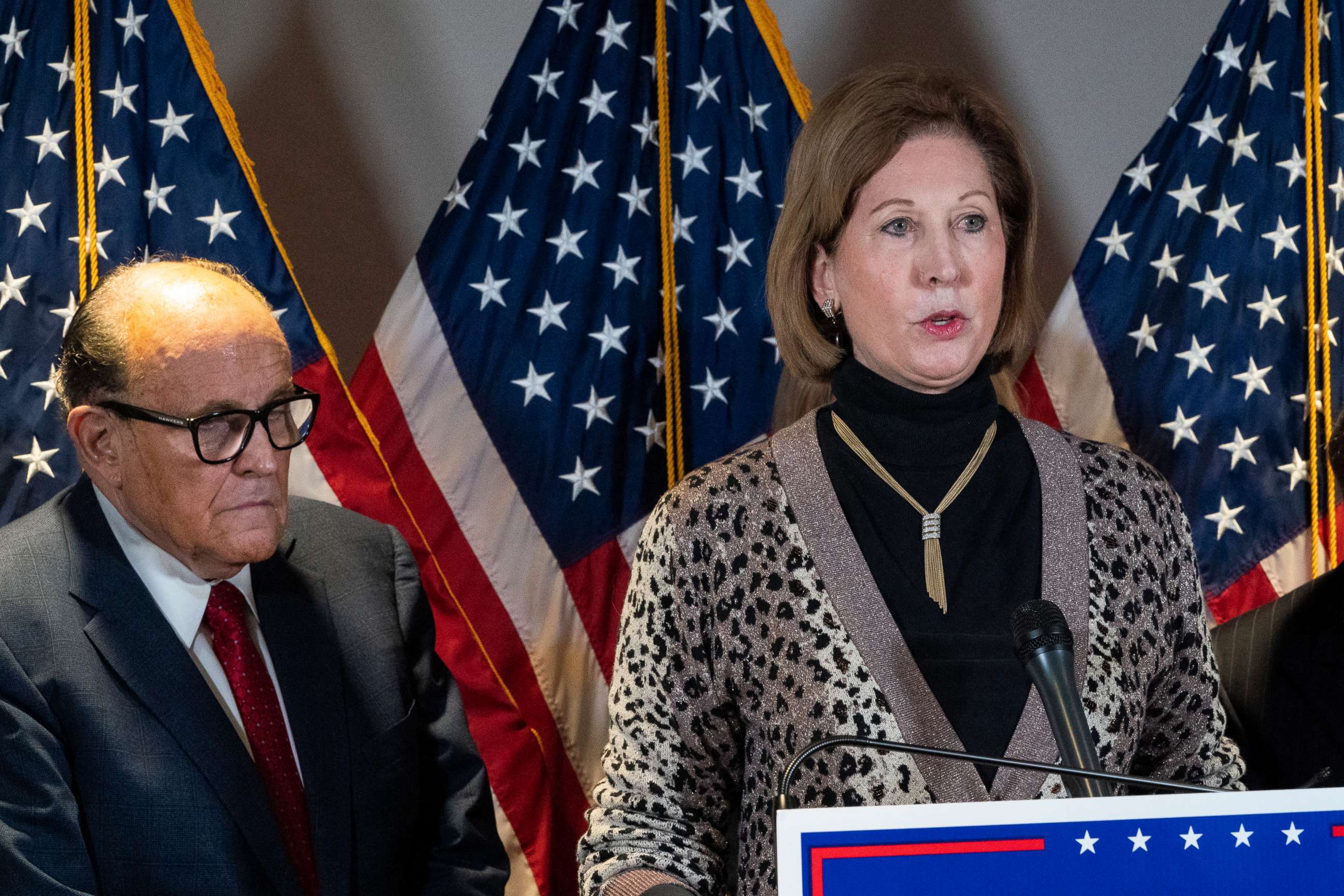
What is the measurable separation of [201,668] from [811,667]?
802 millimetres

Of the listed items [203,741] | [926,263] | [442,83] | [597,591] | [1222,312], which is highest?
[442,83]

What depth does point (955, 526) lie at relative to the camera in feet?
5.17

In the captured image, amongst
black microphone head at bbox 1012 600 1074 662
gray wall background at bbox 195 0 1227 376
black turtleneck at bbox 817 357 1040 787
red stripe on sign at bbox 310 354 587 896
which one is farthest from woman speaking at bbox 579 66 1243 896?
gray wall background at bbox 195 0 1227 376

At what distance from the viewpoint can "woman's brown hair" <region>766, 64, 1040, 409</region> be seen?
1603mm

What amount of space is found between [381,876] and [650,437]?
3.34ft

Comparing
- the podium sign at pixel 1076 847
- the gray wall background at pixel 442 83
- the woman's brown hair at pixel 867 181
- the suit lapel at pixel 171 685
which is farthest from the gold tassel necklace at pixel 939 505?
the gray wall background at pixel 442 83

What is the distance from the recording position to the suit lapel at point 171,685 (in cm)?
164

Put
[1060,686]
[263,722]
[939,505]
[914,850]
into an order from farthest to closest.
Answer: [263,722]
[939,505]
[1060,686]
[914,850]

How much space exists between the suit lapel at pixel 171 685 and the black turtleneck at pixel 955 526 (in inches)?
31.4

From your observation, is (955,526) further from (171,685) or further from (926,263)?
(171,685)

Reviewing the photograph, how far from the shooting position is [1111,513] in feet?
5.22

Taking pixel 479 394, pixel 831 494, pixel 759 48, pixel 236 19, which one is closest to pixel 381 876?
pixel 831 494

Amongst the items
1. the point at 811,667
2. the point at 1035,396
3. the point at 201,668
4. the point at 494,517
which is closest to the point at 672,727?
the point at 811,667

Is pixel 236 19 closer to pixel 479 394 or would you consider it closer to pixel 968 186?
pixel 479 394
